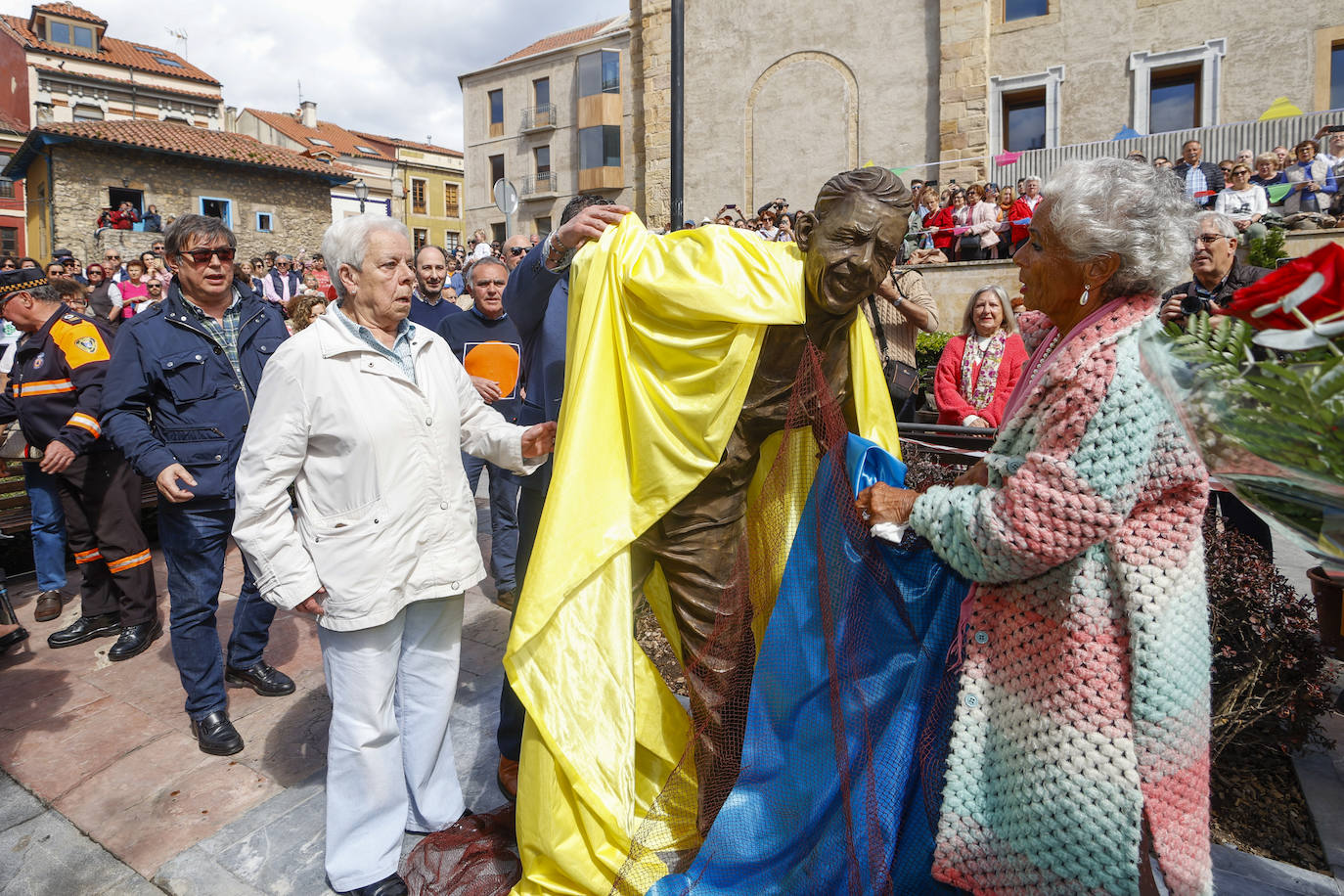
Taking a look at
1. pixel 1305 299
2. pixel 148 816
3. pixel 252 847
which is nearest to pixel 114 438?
pixel 148 816

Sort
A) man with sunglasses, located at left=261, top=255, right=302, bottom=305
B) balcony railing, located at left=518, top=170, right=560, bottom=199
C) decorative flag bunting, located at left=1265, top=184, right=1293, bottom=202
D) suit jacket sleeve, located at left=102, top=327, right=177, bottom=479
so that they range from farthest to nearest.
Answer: balcony railing, located at left=518, top=170, right=560, bottom=199 < man with sunglasses, located at left=261, top=255, right=302, bottom=305 < decorative flag bunting, located at left=1265, top=184, right=1293, bottom=202 < suit jacket sleeve, located at left=102, top=327, right=177, bottom=479

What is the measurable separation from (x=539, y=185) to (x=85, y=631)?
115 ft

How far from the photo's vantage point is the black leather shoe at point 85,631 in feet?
15.3

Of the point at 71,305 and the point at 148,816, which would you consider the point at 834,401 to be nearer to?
the point at 148,816

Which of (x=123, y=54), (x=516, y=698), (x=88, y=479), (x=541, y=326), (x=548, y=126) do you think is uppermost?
(x=123, y=54)

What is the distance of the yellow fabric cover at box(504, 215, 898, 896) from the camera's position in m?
2.26

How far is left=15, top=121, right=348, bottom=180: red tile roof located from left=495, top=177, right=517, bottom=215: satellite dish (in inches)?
1011

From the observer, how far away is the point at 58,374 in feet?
15.9

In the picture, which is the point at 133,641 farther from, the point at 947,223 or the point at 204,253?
the point at 947,223

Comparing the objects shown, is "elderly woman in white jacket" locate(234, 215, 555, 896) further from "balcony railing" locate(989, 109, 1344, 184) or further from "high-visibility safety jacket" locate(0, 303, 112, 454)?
"balcony railing" locate(989, 109, 1344, 184)

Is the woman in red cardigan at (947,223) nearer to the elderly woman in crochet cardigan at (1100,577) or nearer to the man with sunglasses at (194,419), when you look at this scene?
the man with sunglasses at (194,419)

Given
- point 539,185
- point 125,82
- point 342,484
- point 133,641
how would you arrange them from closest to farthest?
1. point 342,484
2. point 133,641
3. point 539,185
4. point 125,82

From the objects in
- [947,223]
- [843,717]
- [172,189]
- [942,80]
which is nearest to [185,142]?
[172,189]

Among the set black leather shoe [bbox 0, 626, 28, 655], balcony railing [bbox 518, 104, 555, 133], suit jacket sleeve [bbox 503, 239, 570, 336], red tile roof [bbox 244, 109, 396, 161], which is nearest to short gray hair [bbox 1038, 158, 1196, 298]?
suit jacket sleeve [bbox 503, 239, 570, 336]
